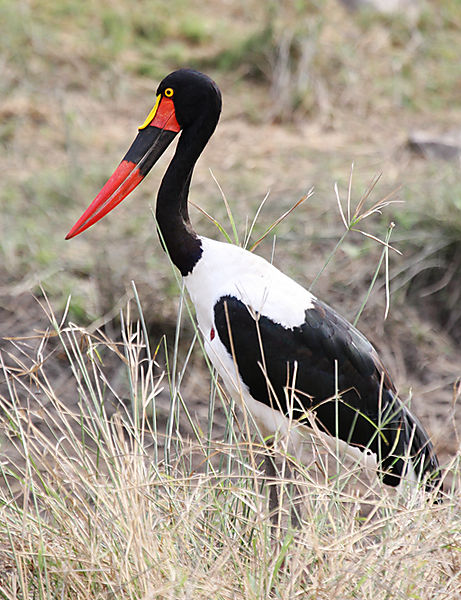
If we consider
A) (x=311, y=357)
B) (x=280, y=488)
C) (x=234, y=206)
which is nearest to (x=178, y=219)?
(x=311, y=357)

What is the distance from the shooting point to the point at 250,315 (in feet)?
8.37

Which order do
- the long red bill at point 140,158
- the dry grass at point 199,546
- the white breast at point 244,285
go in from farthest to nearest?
the long red bill at point 140,158
the white breast at point 244,285
the dry grass at point 199,546

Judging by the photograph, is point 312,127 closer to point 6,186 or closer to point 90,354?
point 6,186

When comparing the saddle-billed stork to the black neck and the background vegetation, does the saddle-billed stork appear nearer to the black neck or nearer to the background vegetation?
the black neck

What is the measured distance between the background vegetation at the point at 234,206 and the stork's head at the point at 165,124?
50cm

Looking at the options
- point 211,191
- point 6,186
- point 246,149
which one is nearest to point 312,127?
point 246,149

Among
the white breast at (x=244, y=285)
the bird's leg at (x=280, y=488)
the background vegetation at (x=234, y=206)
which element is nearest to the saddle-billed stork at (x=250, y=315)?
the white breast at (x=244, y=285)

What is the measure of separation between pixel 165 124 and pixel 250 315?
2.13ft

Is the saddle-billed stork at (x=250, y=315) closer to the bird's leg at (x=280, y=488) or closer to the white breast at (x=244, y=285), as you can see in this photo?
the white breast at (x=244, y=285)

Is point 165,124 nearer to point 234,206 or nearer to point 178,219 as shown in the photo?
point 178,219

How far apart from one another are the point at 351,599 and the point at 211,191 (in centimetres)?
361

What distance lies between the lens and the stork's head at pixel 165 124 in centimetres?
267

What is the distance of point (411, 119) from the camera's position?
22.1ft

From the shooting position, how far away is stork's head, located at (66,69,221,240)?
105 inches
